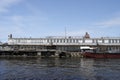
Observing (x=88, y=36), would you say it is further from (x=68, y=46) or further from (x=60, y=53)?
(x=60, y=53)

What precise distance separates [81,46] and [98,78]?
8252 centimetres

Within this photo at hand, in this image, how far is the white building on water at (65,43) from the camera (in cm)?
12478

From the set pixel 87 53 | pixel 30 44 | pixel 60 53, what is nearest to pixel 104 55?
pixel 87 53

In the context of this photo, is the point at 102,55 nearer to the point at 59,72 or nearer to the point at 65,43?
the point at 65,43

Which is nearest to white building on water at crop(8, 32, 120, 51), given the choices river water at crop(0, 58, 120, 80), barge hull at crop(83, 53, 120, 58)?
barge hull at crop(83, 53, 120, 58)

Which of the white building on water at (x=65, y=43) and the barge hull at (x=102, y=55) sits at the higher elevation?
the white building on water at (x=65, y=43)

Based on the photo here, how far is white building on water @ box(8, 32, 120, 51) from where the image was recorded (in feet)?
409

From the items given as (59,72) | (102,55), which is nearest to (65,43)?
(102,55)

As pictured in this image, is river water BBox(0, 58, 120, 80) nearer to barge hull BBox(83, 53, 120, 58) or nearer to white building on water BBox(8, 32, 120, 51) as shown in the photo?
barge hull BBox(83, 53, 120, 58)

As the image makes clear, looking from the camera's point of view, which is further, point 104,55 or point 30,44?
point 30,44

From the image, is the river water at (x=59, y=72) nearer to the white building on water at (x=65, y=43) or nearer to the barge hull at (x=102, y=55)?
the barge hull at (x=102, y=55)

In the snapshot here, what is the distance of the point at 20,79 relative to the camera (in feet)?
131

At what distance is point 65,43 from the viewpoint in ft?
418

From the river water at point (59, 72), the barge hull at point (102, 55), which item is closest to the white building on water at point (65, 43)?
the barge hull at point (102, 55)
